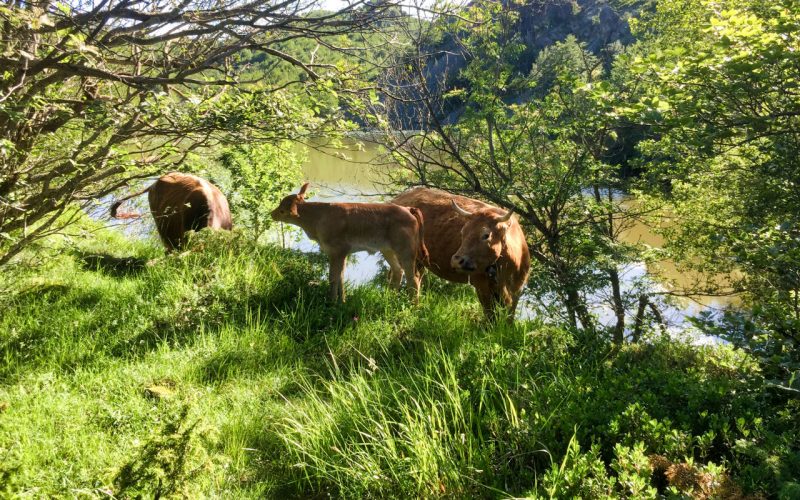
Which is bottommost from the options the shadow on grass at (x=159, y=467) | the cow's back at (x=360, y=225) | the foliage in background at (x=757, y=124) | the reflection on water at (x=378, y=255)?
the reflection on water at (x=378, y=255)

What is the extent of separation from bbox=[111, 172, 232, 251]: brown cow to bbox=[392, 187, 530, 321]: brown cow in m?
3.00

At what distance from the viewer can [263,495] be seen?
322cm

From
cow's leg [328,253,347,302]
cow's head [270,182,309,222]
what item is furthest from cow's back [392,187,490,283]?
cow's head [270,182,309,222]

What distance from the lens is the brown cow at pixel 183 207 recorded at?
7.16 meters

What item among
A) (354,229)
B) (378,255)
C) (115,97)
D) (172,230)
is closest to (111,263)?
(172,230)

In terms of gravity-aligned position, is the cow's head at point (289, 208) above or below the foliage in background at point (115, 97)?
below

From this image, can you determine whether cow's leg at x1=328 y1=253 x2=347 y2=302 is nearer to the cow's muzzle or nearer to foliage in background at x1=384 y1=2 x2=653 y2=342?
the cow's muzzle

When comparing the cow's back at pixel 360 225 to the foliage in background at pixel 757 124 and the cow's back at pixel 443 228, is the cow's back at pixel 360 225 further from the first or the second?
the foliage in background at pixel 757 124

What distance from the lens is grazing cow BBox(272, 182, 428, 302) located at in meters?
Result: 6.25

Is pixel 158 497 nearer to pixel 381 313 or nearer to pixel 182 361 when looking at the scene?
pixel 182 361

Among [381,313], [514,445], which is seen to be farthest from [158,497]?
[381,313]

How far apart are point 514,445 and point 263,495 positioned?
1.55 meters

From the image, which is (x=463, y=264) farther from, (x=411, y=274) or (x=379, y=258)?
(x=379, y=258)

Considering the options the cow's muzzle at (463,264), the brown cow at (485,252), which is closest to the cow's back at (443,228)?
the brown cow at (485,252)
